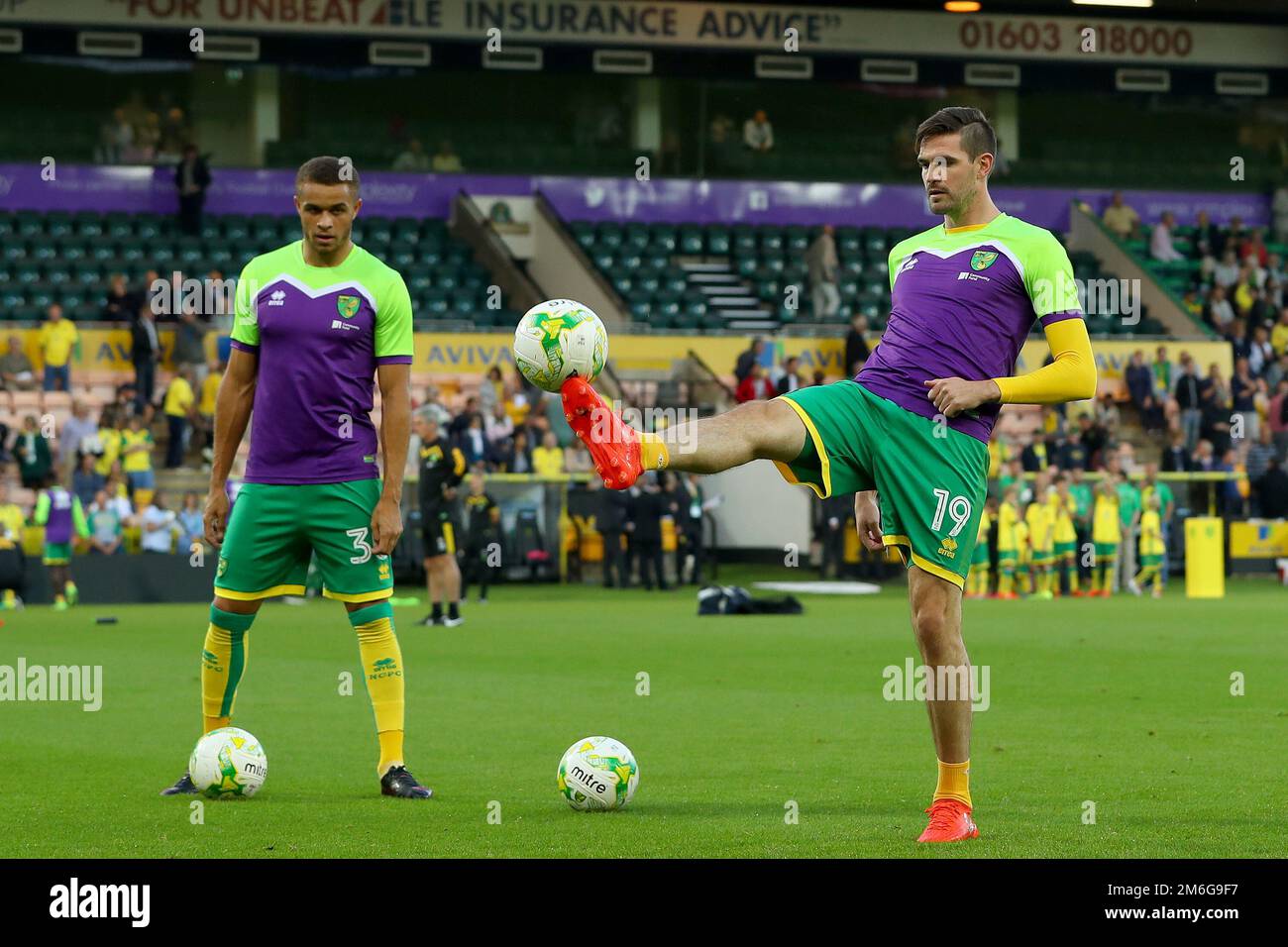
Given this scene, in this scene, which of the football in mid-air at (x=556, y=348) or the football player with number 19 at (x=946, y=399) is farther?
the football player with number 19 at (x=946, y=399)

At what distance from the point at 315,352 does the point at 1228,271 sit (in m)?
33.4

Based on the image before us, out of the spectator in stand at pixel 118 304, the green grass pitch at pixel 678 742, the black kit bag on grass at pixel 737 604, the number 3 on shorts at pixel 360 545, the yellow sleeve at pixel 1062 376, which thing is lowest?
the green grass pitch at pixel 678 742

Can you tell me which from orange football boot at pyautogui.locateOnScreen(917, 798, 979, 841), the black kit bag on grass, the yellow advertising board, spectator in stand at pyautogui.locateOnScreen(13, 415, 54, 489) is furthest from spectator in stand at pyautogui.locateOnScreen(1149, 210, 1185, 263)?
orange football boot at pyautogui.locateOnScreen(917, 798, 979, 841)

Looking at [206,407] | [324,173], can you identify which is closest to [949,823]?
[324,173]

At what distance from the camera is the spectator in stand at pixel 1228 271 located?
38656mm

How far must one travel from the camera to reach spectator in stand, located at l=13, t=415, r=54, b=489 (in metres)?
26.3

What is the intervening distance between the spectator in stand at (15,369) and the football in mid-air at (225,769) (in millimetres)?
21974

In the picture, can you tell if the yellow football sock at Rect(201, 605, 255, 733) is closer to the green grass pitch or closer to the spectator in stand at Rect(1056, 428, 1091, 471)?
the green grass pitch

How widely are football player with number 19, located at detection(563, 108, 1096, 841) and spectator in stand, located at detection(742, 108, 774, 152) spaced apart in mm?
32989

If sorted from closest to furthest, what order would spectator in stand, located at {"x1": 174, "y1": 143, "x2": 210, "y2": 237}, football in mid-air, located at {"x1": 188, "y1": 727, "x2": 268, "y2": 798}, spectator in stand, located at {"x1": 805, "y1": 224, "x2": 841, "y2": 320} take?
football in mid-air, located at {"x1": 188, "y1": 727, "x2": 268, "y2": 798}
spectator in stand, located at {"x1": 174, "y1": 143, "x2": 210, "y2": 237}
spectator in stand, located at {"x1": 805, "y1": 224, "x2": 841, "y2": 320}

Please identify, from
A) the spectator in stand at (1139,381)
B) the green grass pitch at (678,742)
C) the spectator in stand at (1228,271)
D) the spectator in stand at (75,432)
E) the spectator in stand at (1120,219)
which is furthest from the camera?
the spectator in stand at (1120,219)

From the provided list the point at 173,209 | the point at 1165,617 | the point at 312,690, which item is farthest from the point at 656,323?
the point at 312,690

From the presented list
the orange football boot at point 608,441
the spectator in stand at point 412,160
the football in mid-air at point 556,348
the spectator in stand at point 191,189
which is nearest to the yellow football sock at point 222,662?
the football in mid-air at point 556,348

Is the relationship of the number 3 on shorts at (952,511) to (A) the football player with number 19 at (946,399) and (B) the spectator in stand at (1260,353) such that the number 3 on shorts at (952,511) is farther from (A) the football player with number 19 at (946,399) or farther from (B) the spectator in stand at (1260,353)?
(B) the spectator in stand at (1260,353)
